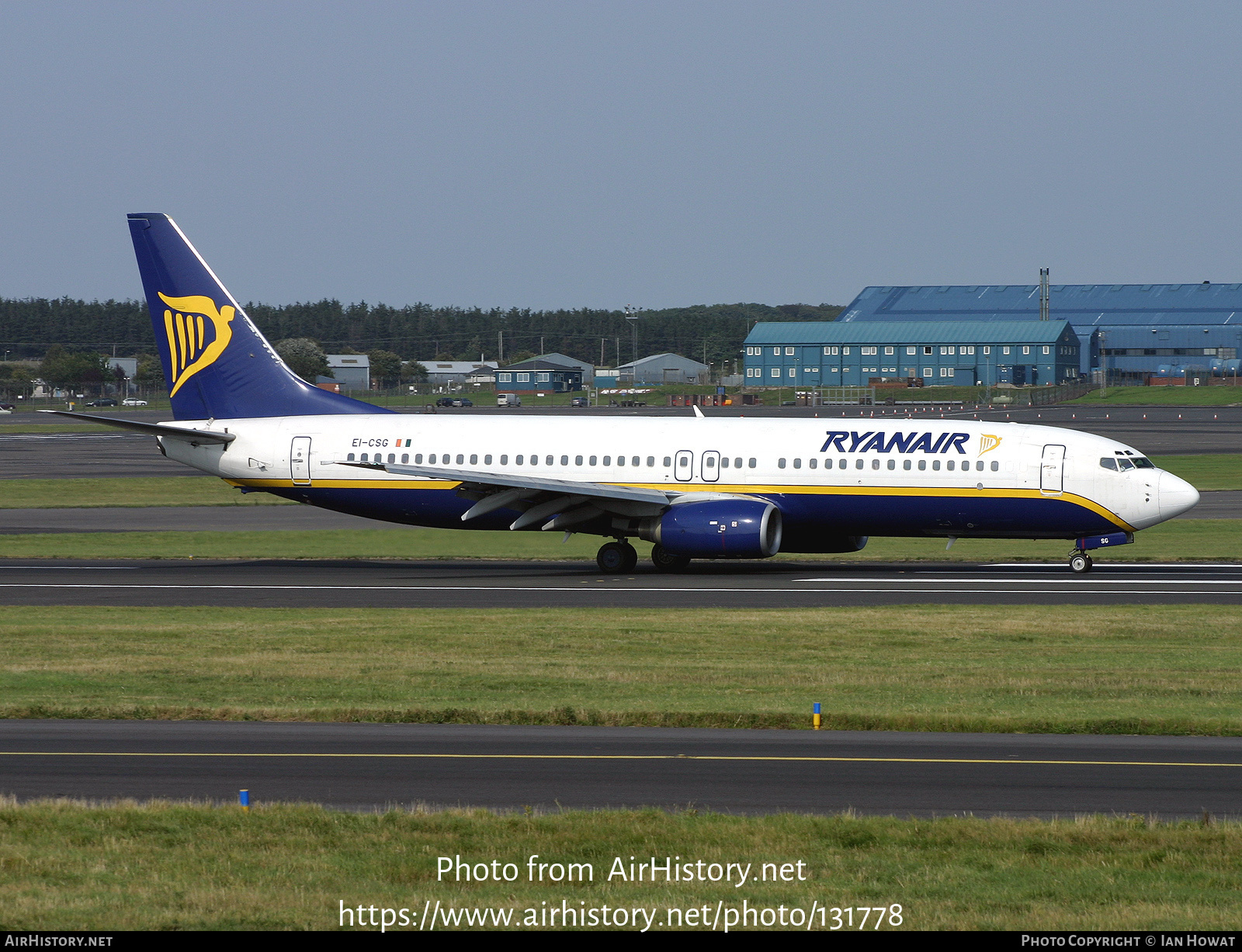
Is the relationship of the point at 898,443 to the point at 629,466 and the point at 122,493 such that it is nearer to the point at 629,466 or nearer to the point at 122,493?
the point at 629,466

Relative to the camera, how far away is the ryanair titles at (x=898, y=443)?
38.1m

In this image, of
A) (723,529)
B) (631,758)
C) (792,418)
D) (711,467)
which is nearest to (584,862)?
(631,758)

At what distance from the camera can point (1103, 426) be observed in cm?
10506

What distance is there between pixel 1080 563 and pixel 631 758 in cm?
2430

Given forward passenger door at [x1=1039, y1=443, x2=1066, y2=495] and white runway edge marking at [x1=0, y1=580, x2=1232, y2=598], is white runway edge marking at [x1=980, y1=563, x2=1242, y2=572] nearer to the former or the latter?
forward passenger door at [x1=1039, y1=443, x2=1066, y2=495]

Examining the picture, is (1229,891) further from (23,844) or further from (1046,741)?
(23,844)

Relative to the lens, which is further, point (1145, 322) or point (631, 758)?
point (1145, 322)

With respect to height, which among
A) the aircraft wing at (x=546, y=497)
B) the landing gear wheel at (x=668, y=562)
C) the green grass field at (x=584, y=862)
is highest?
the aircraft wing at (x=546, y=497)

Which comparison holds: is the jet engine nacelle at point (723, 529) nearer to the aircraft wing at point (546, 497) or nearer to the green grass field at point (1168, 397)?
the aircraft wing at point (546, 497)

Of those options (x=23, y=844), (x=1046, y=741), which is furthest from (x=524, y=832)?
(x=1046, y=741)

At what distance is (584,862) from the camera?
1248cm

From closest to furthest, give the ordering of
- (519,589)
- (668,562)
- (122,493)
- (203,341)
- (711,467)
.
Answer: (519,589), (711,467), (668,562), (203,341), (122,493)

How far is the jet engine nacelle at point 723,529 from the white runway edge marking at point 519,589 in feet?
A: 4.72

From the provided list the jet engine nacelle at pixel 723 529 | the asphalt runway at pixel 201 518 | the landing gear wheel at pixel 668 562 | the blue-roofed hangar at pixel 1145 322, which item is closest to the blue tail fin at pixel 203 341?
the asphalt runway at pixel 201 518
